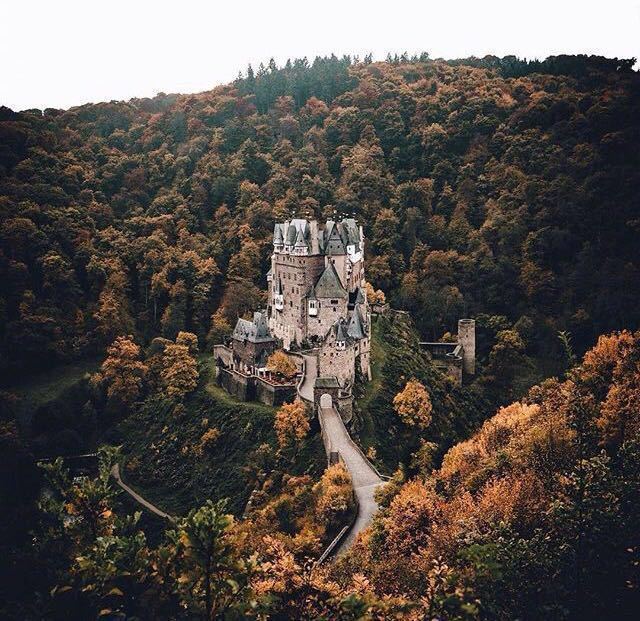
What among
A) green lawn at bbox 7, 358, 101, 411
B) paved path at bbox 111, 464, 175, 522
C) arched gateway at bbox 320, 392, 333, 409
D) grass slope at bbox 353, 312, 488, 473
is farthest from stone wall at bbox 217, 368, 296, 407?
green lawn at bbox 7, 358, 101, 411

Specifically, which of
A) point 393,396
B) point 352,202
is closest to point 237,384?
point 393,396

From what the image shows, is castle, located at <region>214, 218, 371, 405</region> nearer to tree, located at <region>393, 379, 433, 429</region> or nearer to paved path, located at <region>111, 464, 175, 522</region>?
tree, located at <region>393, 379, 433, 429</region>

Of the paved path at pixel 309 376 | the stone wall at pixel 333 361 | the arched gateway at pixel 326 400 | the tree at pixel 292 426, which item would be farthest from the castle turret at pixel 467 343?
the tree at pixel 292 426

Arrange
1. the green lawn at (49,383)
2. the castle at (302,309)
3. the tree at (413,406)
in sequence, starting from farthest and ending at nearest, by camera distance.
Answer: the green lawn at (49,383) → the castle at (302,309) → the tree at (413,406)

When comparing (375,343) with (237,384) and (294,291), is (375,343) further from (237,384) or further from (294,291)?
(237,384)

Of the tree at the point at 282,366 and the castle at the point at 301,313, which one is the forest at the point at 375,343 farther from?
the tree at the point at 282,366
